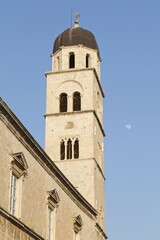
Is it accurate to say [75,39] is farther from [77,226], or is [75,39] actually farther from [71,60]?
[77,226]

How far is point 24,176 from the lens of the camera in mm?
27312

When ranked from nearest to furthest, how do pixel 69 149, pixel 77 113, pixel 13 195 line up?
pixel 13 195
pixel 69 149
pixel 77 113

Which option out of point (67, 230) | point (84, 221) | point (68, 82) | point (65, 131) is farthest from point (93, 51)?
A: point (67, 230)

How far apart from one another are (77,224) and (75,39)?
20.2 meters

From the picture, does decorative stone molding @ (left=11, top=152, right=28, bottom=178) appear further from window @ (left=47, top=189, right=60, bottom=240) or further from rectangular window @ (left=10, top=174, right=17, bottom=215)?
window @ (left=47, top=189, right=60, bottom=240)

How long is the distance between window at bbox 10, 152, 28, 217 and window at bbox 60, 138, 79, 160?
1948 centimetres

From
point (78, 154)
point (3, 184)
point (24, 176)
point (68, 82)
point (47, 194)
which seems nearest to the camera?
point (3, 184)

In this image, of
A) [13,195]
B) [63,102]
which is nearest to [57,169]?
[13,195]

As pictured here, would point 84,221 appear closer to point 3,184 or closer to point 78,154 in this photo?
point 78,154

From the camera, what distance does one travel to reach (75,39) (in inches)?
2025

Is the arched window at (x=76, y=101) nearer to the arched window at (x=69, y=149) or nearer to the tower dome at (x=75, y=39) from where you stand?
the arched window at (x=69, y=149)

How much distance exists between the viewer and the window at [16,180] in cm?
2609

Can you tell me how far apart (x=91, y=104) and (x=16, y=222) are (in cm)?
2374

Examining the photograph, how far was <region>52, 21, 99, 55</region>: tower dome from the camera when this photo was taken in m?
51.4
